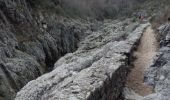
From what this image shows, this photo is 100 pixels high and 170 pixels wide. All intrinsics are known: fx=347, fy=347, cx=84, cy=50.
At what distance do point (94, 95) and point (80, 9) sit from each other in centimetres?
15675

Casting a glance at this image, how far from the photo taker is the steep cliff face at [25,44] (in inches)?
1705

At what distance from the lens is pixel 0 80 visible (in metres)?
38.7

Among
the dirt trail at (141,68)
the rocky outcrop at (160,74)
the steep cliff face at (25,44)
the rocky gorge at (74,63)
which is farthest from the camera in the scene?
the steep cliff face at (25,44)

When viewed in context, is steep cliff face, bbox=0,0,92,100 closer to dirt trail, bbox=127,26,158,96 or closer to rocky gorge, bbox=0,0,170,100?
rocky gorge, bbox=0,0,170,100

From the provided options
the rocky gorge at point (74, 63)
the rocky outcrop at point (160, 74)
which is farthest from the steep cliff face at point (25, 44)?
the rocky outcrop at point (160, 74)

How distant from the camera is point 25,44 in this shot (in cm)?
6328

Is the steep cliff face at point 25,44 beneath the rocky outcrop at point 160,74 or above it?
beneath

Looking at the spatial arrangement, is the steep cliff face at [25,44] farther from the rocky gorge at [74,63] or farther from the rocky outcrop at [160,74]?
the rocky outcrop at [160,74]

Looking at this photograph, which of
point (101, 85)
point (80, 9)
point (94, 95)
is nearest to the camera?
point (94, 95)

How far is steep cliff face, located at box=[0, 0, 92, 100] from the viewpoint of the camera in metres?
43.3

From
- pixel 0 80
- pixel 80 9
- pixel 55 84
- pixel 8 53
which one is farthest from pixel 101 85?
pixel 80 9

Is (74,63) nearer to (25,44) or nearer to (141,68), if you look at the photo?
(141,68)

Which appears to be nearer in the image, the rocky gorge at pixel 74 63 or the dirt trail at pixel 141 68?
the rocky gorge at pixel 74 63

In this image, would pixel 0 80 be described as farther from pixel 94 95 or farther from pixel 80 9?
pixel 80 9
